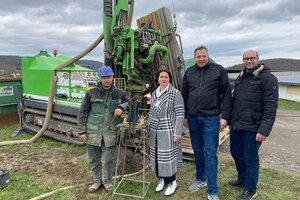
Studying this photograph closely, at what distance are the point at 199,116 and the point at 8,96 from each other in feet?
19.8

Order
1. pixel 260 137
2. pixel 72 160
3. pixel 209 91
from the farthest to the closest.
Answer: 1. pixel 72 160
2. pixel 209 91
3. pixel 260 137

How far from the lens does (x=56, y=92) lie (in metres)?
6.00

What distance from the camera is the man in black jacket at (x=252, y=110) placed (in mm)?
2980

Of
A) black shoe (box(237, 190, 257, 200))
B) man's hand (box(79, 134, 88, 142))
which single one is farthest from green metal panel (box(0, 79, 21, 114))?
black shoe (box(237, 190, 257, 200))

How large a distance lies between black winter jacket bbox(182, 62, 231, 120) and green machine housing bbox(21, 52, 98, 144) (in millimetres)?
2738

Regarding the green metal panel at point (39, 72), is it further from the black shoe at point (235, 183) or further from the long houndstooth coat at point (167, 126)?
the black shoe at point (235, 183)

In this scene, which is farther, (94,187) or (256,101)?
(94,187)

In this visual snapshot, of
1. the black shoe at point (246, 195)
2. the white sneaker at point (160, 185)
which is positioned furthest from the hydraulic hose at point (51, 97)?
the black shoe at point (246, 195)

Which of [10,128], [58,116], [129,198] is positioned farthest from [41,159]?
[10,128]

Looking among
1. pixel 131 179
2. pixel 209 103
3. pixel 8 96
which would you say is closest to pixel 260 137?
pixel 209 103

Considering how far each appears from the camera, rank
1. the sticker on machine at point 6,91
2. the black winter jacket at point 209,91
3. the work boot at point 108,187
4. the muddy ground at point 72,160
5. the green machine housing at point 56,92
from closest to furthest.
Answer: the black winter jacket at point 209,91, the work boot at point 108,187, the muddy ground at point 72,160, the green machine housing at point 56,92, the sticker on machine at point 6,91

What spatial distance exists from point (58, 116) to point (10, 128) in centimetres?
223

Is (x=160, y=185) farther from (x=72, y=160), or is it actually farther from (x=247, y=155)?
(x=72, y=160)

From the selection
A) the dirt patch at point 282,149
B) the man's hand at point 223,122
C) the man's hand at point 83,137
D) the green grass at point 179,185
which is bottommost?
the dirt patch at point 282,149
